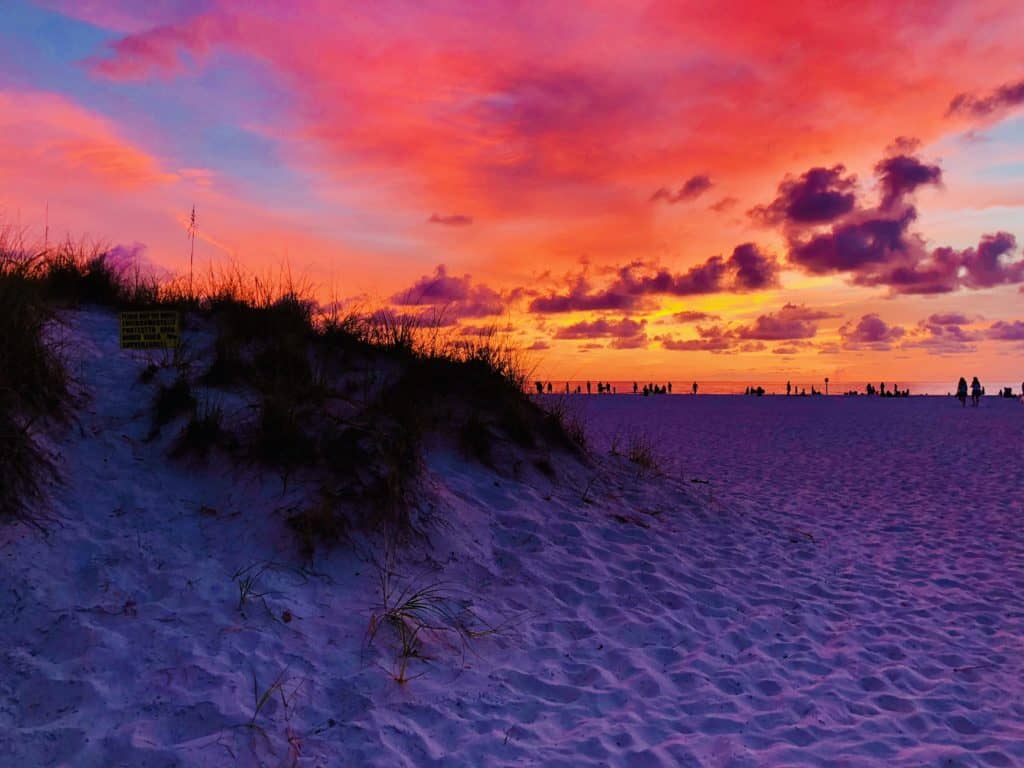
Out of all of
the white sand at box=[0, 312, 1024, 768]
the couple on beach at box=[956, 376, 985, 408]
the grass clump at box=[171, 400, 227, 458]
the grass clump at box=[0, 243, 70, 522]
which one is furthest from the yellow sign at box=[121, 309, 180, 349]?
the couple on beach at box=[956, 376, 985, 408]

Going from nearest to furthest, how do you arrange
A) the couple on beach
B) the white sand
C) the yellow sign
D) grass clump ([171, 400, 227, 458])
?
the white sand, grass clump ([171, 400, 227, 458]), the yellow sign, the couple on beach

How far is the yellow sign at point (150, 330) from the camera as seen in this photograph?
8234 mm

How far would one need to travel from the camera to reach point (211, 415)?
6.82 m

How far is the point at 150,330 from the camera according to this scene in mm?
8281

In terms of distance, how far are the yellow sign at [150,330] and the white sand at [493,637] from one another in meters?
0.27

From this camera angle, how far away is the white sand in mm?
4016

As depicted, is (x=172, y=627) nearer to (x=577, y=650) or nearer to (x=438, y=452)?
(x=577, y=650)

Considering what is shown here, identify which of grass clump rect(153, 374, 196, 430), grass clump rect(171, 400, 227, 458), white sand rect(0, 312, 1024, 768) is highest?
grass clump rect(153, 374, 196, 430)

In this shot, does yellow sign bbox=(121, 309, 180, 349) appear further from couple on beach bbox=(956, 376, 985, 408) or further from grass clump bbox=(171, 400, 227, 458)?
couple on beach bbox=(956, 376, 985, 408)

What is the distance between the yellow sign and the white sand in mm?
269

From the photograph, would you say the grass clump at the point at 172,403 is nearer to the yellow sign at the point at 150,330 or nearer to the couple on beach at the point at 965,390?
the yellow sign at the point at 150,330

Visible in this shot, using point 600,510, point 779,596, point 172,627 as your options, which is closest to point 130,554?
point 172,627

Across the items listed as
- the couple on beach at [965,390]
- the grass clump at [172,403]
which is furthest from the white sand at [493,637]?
the couple on beach at [965,390]

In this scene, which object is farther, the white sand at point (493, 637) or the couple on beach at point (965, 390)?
the couple on beach at point (965, 390)
